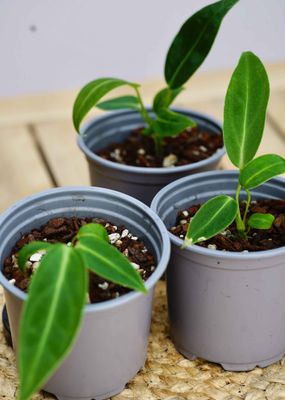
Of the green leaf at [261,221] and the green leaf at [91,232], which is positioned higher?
the green leaf at [91,232]

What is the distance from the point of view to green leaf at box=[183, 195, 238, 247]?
0.86m

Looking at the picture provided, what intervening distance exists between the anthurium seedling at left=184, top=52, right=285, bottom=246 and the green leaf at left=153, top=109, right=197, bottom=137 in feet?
0.60

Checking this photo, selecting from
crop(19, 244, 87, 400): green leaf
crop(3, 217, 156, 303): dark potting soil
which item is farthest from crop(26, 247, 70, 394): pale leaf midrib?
crop(3, 217, 156, 303): dark potting soil

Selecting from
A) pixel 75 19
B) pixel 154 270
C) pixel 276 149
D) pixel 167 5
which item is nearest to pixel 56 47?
pixel 75 19

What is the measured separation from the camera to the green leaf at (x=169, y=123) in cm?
109

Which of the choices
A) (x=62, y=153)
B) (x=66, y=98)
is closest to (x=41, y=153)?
(x=62, y=153)

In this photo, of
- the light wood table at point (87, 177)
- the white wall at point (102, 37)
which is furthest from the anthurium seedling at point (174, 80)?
the white wall at point (102, 37)

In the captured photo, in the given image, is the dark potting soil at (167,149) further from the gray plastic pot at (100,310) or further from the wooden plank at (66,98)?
the wooden plank at (66,98)

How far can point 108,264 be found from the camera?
2.47 feet

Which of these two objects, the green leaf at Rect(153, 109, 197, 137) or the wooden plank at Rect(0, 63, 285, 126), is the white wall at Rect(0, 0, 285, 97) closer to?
the wooden plank at Rect(0, 63, 285, 126)

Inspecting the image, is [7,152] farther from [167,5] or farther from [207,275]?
[207,275]

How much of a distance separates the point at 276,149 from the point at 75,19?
515mm

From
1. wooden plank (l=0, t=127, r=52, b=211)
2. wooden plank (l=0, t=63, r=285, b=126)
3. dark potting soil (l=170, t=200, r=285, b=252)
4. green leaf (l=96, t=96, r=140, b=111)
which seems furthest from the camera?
wooden plank (l=0, t=63, r=285, b=126)

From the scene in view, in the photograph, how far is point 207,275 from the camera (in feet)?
2.87
